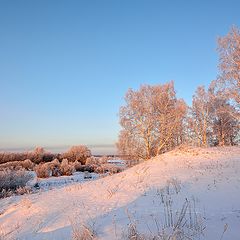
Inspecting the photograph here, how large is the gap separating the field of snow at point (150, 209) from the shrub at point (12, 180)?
914cm

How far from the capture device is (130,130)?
31375mm

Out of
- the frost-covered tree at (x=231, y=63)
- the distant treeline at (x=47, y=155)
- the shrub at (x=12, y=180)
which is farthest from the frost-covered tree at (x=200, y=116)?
the distant treeline at (x=47, y=155)

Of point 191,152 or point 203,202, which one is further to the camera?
point 191,152

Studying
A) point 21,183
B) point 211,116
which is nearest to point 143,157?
point 211,116

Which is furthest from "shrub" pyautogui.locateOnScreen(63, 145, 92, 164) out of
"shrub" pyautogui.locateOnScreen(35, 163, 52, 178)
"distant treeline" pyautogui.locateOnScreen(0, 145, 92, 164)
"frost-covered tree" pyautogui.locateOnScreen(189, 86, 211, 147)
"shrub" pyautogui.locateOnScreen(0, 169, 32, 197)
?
"shrub" pyautogui.locateOnScreen(0, 169, 32, 197)

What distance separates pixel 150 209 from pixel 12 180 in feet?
60.1

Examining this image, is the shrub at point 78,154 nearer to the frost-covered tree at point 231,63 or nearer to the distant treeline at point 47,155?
the distant treeline at point 47,155

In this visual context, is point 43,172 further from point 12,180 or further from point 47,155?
point 47,155

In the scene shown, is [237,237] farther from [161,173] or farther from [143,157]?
[143,157]

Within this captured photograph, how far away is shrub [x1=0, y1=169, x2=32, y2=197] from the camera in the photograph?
910 inches

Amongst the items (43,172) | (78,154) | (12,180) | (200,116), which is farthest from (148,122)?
(78,154)

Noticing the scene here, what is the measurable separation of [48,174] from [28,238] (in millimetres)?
27359

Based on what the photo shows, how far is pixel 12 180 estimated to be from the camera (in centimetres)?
2375

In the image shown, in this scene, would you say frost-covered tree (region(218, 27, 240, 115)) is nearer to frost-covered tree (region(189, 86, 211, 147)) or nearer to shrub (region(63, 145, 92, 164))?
frost-covered tree (region(189, 86, 211, 147))
